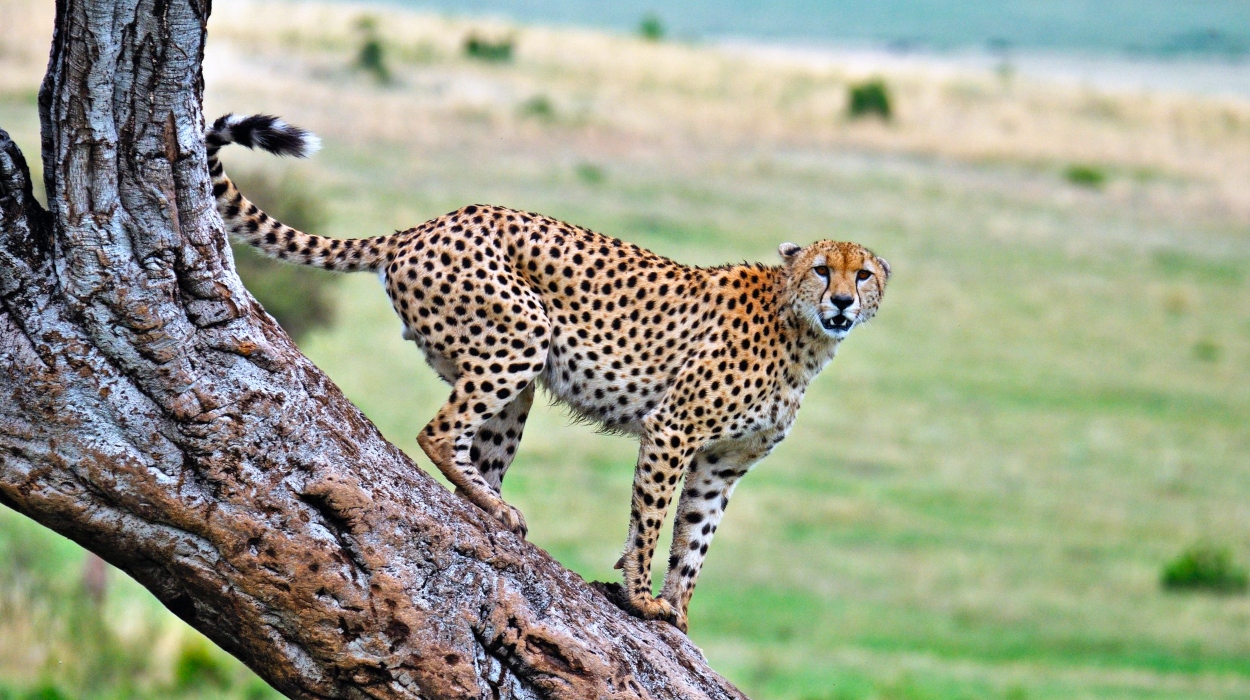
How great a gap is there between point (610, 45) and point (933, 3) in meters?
83.1

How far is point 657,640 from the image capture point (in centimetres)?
579

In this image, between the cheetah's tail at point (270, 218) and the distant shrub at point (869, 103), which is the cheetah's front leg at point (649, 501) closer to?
the cheetah's tail at point (270, 218)

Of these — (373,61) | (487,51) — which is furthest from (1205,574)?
(487,51)

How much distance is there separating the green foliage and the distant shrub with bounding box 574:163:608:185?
18.3 metres

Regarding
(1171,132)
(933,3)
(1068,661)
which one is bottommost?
(1068,661)

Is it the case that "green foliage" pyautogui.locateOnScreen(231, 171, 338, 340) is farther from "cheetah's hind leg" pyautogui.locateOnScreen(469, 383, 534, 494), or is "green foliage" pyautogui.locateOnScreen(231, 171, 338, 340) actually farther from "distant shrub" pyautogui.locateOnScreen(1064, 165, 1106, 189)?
"distant shrub" pyautogui.locateOnScreen(1064, 165, 1106, 189)

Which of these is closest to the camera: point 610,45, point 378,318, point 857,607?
point 857,607

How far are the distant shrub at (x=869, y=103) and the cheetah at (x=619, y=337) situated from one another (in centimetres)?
4408

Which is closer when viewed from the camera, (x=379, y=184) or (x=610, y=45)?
(x=379, y=184)

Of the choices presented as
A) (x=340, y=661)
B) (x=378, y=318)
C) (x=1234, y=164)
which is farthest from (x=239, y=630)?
(x=1234, y=164)

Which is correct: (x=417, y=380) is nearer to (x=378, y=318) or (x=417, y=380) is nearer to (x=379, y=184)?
(x=378, y=318)

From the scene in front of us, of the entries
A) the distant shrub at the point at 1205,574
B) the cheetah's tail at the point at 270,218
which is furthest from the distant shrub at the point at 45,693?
the distant shrub at the point at 1205,574

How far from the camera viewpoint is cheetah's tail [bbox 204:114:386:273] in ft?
17.2

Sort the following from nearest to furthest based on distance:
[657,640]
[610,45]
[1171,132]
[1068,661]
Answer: [657,640] → [1068,661] → [1171,132] → [610,45]
